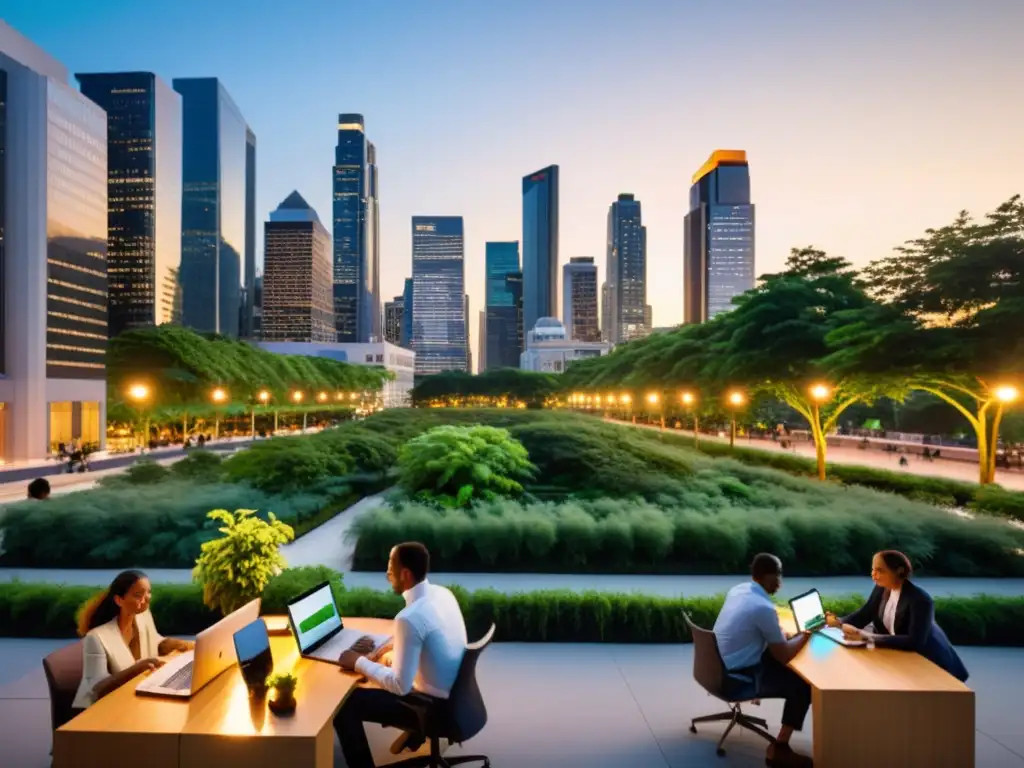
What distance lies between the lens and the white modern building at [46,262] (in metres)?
42.9

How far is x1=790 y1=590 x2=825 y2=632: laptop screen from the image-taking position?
5371mm

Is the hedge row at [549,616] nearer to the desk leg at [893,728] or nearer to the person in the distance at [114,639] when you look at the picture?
the person in the distance at [114,639]

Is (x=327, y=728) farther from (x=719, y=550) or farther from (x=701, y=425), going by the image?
(x=701, y=425)

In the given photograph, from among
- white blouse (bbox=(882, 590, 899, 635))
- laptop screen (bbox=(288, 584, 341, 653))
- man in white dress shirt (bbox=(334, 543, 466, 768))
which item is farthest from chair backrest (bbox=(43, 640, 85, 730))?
white blouse (bbox=(882, 590, 899, 635))

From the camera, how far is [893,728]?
4.38m

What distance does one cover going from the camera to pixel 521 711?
5980 mm

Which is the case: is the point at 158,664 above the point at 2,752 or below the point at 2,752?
above

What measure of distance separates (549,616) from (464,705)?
349cm

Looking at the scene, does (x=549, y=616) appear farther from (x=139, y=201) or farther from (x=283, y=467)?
(x=139, y=201)

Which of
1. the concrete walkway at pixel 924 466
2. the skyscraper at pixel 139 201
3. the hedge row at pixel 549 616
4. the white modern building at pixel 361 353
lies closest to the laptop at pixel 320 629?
the hedge row at pixel 549 616

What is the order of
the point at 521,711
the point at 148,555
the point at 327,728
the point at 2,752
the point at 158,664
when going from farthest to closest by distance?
1. the point at 148,555
2. the point at 521,711
3. the point at 2,752
4. the point at 158,664
5. the point at 327,728

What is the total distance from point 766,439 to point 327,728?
56.8 metres

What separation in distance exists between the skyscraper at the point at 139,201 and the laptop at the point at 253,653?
603ft

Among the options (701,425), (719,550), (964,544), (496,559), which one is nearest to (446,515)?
(496,559)
